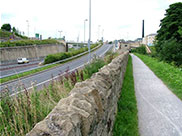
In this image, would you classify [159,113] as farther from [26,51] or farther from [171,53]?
[26,51]

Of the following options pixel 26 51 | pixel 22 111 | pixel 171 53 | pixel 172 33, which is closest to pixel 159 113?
pixel 22 111

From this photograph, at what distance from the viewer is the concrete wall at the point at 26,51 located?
3509cm

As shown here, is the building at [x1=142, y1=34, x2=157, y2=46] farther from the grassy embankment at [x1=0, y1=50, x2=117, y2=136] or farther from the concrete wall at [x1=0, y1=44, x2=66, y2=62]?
the grassy embankment at [x1=0, y1=50, x2=117, y2=136]

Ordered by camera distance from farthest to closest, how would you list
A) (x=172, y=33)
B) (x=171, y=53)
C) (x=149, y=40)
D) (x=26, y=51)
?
(x=149, y=40) → (x=26, y=51) → (x=172, y=33) → (x=171, y=53)

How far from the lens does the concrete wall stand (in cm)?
3509

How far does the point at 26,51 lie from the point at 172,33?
3496 centimetres

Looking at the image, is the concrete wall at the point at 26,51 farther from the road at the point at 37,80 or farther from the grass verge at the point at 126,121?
the grass verge at the point at 126,121

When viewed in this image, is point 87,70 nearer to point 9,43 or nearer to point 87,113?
point 87,113

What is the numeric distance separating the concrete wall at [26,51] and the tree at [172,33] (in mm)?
32041

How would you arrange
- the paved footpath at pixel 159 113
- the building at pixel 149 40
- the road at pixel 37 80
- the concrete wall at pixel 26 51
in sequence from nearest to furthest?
the road at pixel 37 80 → the paved footpath at pixel 159 113 → the concrete wall at pixel 26 51 → the building at pixel 149 40

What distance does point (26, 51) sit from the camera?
41719 mm

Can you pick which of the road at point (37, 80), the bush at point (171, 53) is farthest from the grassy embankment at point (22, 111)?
the bush at point (171, 53)

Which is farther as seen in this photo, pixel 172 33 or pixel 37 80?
pixel 172 33

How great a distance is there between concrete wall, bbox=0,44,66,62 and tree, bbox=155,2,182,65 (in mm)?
32041
